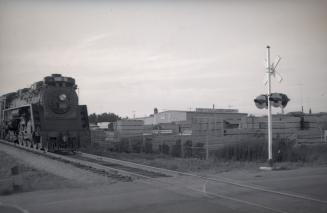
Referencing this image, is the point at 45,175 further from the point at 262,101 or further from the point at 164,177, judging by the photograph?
the point at 262,101

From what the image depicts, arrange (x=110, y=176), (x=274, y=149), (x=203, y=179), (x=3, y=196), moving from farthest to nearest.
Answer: (x=274, y=149) < (x=110, y=176) < (x=203, y=179) < (x=3, y=196)

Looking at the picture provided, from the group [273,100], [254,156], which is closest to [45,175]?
[273,100]

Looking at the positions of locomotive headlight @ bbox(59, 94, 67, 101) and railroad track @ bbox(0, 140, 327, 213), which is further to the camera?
locomotive headlight @ bbox(59, 94, 67, 101)

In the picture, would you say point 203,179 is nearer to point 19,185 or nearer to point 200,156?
point 19,185

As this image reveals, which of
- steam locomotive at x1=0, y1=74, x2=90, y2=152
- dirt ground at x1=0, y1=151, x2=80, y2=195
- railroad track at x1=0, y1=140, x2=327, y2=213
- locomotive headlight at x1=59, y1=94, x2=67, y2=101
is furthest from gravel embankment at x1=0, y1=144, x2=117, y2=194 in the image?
locomotive headlight at x1=59, y1=94, x2=67, y2=101

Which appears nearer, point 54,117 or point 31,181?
point 31,181

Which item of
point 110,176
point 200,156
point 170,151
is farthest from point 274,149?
point 110,176

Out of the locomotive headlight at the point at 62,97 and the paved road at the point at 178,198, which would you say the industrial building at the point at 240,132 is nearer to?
the locomotive headlight at the point at 62,97

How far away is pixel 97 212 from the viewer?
8281 mm

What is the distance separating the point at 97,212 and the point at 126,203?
0.98 meters

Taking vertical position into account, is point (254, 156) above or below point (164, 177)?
above

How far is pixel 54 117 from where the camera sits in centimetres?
2317

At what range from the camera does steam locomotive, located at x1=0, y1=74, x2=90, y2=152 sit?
2253cm

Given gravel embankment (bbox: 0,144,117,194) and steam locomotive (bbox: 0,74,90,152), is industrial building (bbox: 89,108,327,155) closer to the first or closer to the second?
steam locomotive (bbox: 0,74,90,152)
